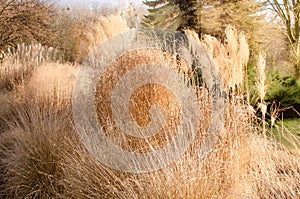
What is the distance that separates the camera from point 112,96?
3.22 metres

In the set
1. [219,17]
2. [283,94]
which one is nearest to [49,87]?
[283,94]

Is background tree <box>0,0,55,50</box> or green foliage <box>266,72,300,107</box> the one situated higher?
background tree <box>0,0,55,50</box>

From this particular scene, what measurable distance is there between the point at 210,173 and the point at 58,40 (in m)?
13.4

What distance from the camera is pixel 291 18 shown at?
10953mm

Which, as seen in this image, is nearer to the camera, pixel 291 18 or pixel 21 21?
pixel 21 21

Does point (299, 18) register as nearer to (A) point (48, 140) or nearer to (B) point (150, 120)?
(B) point (150, 120)

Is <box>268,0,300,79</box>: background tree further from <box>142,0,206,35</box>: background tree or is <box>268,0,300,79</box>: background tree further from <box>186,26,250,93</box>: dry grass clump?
<box>186,26,250,93</box>: dry grass clump

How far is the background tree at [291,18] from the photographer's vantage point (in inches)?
414

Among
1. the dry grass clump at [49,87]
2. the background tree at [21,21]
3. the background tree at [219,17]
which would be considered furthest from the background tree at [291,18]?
the background tree at [21,21]

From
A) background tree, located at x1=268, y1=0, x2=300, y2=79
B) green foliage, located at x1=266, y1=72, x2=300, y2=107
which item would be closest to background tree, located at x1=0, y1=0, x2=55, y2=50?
green foliage, located at x1=266, y1=72, x2=300, y2=107

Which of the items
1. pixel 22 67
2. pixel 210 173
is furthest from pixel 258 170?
pixel 22 67

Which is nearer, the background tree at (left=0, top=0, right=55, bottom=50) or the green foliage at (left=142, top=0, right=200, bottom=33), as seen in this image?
the background tree at (left=0, top=0, right=55, bottom=50)

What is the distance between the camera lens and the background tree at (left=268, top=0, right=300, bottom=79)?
1050 centimetres

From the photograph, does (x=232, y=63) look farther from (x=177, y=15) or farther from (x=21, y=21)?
(x=177, y=15)
